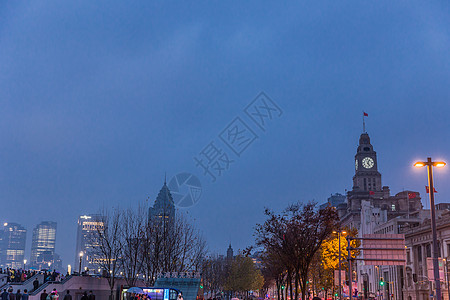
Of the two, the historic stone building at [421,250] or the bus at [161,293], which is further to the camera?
the historic stone building at [421,250]

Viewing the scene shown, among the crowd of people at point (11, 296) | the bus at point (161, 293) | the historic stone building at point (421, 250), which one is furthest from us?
the historic stone building at point (421, 250)

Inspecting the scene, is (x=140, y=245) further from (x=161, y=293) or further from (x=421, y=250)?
(x=421, y=250)

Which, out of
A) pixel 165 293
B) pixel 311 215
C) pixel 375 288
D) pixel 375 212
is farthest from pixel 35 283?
pixel 375 212

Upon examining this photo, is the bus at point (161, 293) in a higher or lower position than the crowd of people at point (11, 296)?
lower

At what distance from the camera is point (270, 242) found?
51.3m

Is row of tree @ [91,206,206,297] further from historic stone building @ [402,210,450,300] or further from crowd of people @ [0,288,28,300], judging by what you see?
historic stone building @ [402,210,450,300]

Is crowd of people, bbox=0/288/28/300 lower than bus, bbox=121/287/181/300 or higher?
higher

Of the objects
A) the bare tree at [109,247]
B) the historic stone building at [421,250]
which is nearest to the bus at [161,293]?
the bare tree at [109,247]

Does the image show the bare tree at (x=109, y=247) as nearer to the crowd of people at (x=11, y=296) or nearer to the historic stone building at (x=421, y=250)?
the crowd of people at (x=11, y=296)

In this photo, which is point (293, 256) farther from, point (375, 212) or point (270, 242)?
point (375, 212)

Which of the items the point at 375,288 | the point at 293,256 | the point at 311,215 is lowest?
the point at 375,288

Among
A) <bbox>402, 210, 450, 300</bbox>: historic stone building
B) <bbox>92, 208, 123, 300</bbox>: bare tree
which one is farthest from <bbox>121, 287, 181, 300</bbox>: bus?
<bbox>402, 210, 450, 300</bbox>: historic stone building

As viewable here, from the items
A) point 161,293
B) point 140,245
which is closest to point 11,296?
point 161,293

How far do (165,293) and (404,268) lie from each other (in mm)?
56366
